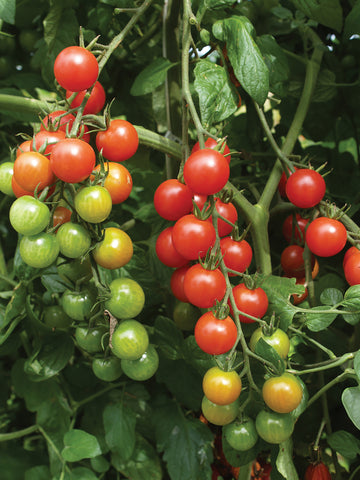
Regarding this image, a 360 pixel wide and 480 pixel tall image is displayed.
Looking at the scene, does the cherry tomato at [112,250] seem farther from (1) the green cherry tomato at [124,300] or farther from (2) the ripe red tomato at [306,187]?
(2) the ripe red tomato at [306,187]

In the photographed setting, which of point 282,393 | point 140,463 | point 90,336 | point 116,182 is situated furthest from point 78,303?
point 140,463

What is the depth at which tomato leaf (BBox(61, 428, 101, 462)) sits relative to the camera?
0.64 m

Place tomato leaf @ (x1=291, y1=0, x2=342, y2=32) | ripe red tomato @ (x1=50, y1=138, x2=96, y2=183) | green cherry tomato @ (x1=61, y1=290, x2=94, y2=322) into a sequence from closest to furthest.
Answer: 1. ripe red tomato @ (x1=50, y1=138, x2=96, y2=183)
2. green cherry tomato @ (x1=61, y1=290, x2=94, y2=322)
3. tomato leaf @ (x1=291, y1=0, x2=342, y2=32)

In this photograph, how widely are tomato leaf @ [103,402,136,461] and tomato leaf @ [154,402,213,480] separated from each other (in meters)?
0.07

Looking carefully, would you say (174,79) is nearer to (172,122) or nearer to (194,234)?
(172,122)

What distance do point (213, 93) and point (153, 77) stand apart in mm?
170

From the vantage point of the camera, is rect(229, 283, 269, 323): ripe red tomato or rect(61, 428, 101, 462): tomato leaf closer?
rect(229, 283, 269, 323): ripe red tomato

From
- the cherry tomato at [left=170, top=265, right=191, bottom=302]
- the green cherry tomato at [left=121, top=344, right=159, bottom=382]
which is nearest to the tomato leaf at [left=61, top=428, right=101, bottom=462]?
the green cherry tomato at [left=121, top=344, right=159, bottom=382]

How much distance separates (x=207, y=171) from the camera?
1.57 feet

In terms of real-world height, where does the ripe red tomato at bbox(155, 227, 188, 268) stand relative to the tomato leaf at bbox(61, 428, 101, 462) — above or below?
above

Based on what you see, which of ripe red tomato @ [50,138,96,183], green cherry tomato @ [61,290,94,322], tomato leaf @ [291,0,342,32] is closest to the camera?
ripe red tomato @ [50,138,96,183]

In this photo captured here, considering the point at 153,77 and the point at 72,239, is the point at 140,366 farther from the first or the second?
the point at 153,77

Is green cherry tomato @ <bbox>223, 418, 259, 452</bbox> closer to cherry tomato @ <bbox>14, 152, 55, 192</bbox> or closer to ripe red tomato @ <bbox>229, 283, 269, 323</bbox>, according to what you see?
ripe red tomato @ <bbox>229, 283, 269, 323</bbox>

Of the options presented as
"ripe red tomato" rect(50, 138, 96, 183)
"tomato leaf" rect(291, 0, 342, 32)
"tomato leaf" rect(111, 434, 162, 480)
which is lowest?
"tomato leaf" rect(111, 434, 162, 480)
